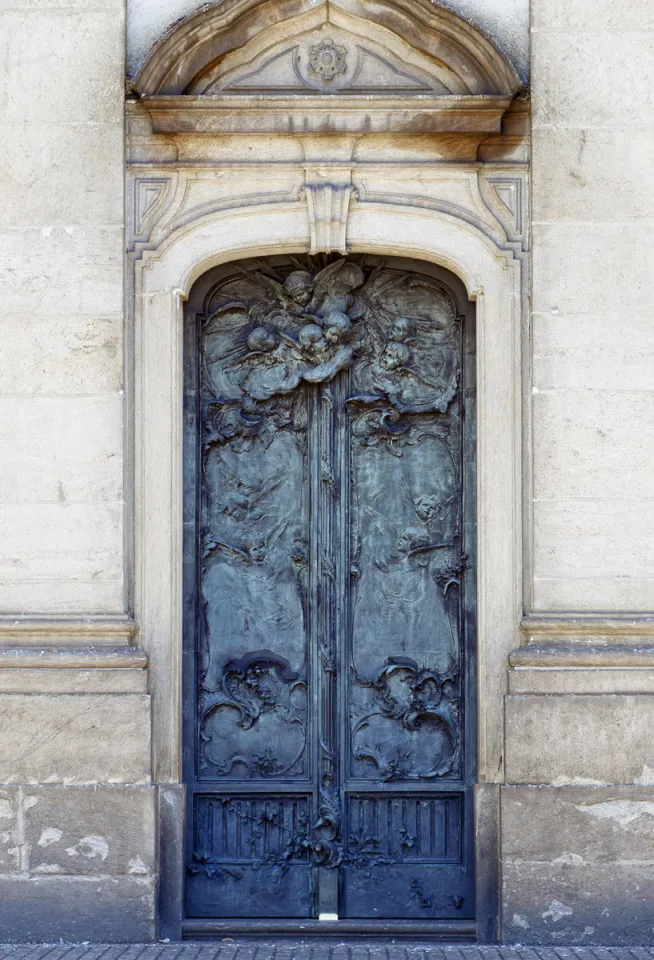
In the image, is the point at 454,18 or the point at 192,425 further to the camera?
the point at 192,425

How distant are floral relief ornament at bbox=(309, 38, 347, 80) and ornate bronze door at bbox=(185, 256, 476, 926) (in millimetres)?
1056

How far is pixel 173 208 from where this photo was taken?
294 inches

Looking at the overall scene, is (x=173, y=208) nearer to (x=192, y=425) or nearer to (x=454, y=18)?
(x=192, y=425)

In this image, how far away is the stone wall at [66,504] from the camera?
23.3 feet

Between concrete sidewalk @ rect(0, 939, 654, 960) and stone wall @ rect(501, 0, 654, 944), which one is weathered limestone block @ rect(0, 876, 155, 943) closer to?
concrete sidewalk @ rect(0, 939, 654, 960)

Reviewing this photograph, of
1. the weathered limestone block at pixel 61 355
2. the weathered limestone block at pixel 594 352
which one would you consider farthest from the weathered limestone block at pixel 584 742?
the weathered limestone block at pixel 61 355

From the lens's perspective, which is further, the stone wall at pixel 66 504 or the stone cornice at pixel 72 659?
the stone cornice at pixel 72 659

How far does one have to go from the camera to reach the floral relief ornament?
748cm

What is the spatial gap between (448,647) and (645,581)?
120 cm

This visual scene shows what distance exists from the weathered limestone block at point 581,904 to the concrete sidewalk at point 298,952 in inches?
3.0

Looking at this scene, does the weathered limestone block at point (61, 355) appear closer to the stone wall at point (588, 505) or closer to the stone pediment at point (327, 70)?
the stone pediment at point (327, 70)

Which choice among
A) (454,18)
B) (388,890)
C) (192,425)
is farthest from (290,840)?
(454,18)

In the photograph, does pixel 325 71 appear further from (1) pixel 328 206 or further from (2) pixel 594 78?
(2) pixel 594 78

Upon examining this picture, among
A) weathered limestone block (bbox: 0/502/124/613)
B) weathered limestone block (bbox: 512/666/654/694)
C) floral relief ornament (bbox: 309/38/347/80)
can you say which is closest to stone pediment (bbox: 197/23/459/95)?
floral relief ornament (bbox: 309/38/347/80)
